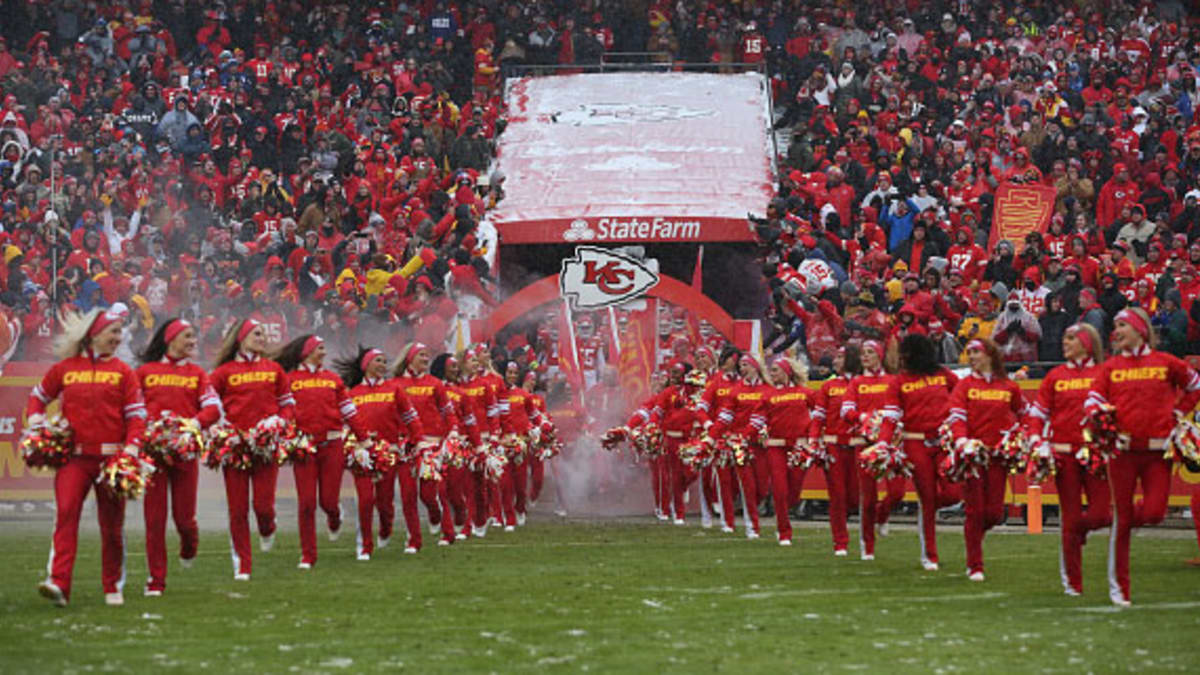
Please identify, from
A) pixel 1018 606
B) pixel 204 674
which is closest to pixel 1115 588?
pixel 1018 606

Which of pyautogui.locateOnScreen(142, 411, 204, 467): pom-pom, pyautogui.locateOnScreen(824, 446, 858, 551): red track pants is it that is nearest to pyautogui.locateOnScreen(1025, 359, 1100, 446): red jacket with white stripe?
pyautogui.locateOnScreen(824, 446, 858, 551): red track pants

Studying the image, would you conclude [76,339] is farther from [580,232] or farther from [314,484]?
[580,232]

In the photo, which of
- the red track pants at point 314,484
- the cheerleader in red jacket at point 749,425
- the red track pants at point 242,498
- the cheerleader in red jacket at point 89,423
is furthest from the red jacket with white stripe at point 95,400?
the cheerleader in red jacket at point 749,425

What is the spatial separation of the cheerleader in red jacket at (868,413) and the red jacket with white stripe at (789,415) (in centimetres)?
224

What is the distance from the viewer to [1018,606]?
39.2 ft

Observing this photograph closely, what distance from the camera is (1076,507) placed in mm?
12273

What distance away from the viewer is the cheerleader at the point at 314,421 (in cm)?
1551

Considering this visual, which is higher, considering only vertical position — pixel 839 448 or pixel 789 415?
pixel 789 415

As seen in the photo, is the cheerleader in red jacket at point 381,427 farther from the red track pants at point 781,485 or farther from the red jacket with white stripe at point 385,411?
the red track pants at point 781,485

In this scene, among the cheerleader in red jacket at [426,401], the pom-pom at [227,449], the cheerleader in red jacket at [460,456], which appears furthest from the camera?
the cheerleader in red jacket at [460,456]

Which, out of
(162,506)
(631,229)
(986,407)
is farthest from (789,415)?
(631,229)

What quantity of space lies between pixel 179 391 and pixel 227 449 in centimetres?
107

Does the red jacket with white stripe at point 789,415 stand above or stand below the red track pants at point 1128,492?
above

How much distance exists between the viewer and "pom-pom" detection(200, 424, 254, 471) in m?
13.9
